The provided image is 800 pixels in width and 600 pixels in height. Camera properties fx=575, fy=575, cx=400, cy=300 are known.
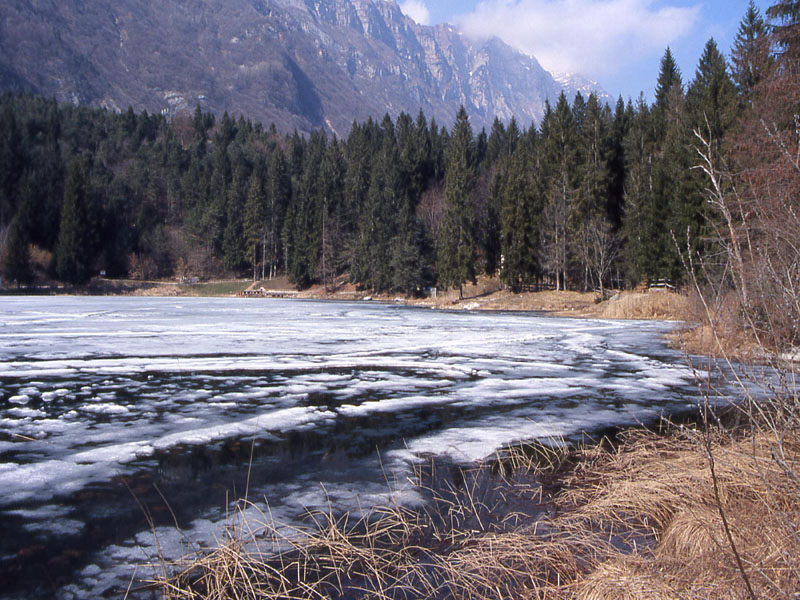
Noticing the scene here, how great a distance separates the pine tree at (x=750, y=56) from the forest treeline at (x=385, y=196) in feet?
0.30

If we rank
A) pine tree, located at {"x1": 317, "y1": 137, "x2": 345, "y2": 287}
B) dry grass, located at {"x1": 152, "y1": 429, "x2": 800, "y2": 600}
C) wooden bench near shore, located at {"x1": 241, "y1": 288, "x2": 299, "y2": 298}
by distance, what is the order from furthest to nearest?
1. wooden bench near shore, located at {"x1": 241, "y1": 288, "x2": 299, "y2": 298}
2. pine tree, located at {"x1": 317, "y1": 137, "x2": 345, "y2": 287}
3. dry grass, located at {"x1": 152, "y1": 429, "x2": 800, "y2": 600}

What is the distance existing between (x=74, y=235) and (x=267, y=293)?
20.6 metres

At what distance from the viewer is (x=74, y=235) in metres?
59.1

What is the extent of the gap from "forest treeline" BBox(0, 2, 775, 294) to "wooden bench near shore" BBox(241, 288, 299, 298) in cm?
191

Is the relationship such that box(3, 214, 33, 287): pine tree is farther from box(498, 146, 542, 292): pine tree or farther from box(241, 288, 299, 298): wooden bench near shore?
box(498, 146, 542, 292): pine tree

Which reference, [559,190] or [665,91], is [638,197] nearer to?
[559,190]

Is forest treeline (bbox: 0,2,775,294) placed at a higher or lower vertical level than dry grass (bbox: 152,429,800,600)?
higher

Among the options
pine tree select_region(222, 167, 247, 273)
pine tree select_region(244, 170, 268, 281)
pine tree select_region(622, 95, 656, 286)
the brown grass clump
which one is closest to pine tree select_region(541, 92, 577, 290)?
pine tree select_region(622, 95, 656, 286)

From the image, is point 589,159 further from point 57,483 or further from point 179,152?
point 179,152

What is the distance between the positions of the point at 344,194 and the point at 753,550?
64.2 m

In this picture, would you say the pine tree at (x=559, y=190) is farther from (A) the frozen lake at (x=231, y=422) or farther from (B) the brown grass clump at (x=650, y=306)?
(A) the frozen lake at (x=231, y=422)

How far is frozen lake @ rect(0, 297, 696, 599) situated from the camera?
3482 mm

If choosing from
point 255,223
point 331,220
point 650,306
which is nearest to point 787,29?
point 650,306

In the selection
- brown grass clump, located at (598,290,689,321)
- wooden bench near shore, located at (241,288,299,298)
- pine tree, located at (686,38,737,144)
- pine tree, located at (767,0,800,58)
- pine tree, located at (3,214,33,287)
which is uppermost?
pine tree, located at (686,38,737,144)
